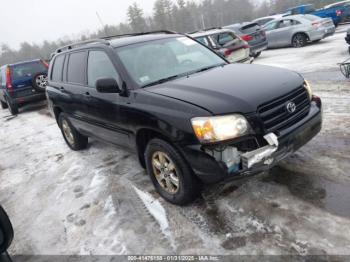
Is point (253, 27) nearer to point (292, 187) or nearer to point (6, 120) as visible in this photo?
point (6, 120)

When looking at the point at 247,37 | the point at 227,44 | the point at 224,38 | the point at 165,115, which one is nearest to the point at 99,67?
the point at 165,115

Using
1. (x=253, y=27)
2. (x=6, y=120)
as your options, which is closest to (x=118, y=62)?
(x=6, y=120)

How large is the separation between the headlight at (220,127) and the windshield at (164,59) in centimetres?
113

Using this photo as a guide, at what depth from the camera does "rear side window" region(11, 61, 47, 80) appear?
1136 cm

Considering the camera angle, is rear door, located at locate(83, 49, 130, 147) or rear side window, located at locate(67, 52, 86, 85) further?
rear side window, located at locate(67, 52, 86, 85)

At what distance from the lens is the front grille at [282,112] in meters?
2.99

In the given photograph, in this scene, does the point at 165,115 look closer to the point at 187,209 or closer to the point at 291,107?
the point at 187,209

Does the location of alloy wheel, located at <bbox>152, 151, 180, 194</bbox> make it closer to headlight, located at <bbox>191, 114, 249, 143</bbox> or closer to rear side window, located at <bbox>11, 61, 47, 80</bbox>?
headlight, located at <bbox>191, 114, 249, 143</bbox>

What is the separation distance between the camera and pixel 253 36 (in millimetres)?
13508

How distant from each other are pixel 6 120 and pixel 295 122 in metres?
10.6

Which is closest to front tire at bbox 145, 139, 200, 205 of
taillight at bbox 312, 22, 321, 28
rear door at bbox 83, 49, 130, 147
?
rear door at bbox 83, 49, 130, 147

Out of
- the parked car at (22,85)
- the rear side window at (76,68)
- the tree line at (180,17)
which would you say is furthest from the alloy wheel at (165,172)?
the tree line at (180,17)

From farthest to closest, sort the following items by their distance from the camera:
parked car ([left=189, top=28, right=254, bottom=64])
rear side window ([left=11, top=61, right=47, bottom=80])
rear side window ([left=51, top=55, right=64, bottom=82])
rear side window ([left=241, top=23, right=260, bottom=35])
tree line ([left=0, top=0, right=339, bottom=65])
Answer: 1. tree line ([left=0, top=0, right=339, bottom=65])
2. rear side window ([left=241, top=23, right=260, bottom=35])
3. rear side window ([left=11, top=61, right=47, bottom=80])
4. parked car ([left=189, top=28, right=254, bottom=64])
5. rear side window ([left=51, top=55, right=64, bottom=82])

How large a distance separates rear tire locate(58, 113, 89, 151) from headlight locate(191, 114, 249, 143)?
12.0ft
